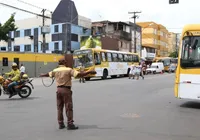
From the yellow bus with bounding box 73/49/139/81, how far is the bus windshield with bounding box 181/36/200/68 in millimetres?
18487

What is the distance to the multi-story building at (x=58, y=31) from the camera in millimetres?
58156

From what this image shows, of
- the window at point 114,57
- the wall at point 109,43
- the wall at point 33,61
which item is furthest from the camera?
the wall at point 109,43

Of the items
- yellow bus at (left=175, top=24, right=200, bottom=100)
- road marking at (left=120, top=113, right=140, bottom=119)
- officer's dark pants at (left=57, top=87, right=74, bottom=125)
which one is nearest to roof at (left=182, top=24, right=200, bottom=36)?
yellow bus at (left=175, top=24, right=200, bottom=100)

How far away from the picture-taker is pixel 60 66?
8.06m

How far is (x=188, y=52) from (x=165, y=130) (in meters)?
4.97

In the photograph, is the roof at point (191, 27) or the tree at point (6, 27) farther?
the tree at point (6, 27)

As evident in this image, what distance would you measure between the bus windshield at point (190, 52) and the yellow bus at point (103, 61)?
1849 cm

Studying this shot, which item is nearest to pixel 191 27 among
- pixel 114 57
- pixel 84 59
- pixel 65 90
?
pixel 65 90

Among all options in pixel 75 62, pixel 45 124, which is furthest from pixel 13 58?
pixel 45 124

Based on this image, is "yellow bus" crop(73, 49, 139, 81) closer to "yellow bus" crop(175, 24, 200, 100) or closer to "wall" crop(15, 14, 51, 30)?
"yellow bus" crop(175, 24, 200, 100)

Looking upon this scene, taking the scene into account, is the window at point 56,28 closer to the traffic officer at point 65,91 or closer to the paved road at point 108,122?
the paved road at point 108,122

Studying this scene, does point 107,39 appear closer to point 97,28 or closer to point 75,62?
point 97,28

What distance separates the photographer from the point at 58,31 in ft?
195

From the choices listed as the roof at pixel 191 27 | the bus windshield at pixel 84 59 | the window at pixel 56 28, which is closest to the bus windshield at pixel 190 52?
the roof at pixel 191 27
